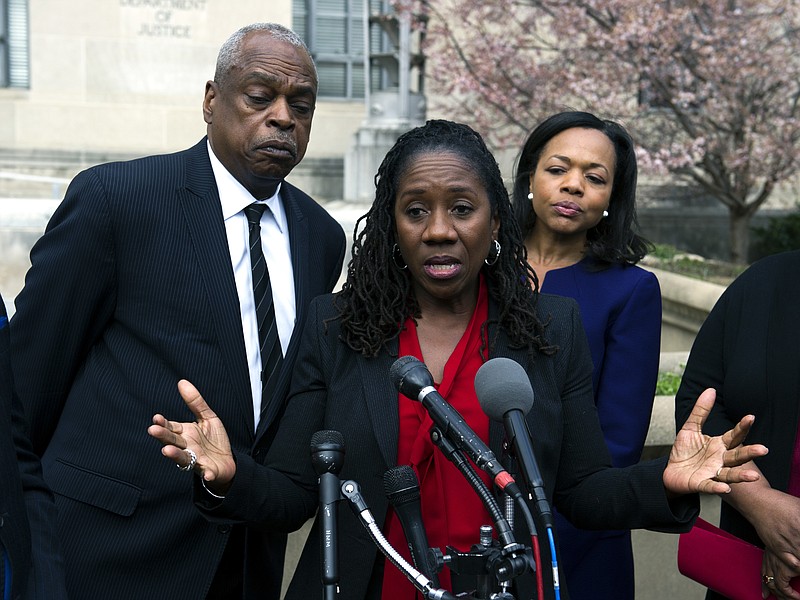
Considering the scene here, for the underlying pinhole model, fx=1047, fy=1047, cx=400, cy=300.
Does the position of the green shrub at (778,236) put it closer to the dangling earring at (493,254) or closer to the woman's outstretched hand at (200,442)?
the dangling earring at (493,254)

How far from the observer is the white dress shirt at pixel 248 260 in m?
3.10

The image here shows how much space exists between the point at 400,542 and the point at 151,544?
0.81m

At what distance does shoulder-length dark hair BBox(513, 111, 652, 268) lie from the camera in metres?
3.82

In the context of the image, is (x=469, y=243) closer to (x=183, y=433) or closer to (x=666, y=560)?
(x=183, y=433)

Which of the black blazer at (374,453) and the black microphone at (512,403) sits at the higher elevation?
the black microphone at (512,403)

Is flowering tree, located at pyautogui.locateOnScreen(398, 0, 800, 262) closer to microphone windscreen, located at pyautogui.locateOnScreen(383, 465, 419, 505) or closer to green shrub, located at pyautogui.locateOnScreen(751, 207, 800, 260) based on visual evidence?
green shrub, located at pyautogui.locateOnScreen(751, 207, 800, 260)

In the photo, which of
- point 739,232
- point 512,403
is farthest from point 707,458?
point 739,232

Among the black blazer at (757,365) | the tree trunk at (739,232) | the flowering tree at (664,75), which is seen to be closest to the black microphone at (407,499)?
the black blazer at (757,365)

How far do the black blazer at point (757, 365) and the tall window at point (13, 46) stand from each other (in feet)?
44.2

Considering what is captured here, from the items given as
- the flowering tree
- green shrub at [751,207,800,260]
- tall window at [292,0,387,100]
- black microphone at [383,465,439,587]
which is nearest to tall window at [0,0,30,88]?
tall window at [292,0,387,100]

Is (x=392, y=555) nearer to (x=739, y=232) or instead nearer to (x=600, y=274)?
(x=600, y=274)

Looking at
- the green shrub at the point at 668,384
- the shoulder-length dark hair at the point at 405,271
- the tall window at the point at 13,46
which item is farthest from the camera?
the tall window at the point at 13,46

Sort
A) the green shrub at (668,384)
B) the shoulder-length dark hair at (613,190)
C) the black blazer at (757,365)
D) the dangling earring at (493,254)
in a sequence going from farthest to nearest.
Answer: the green shrub at (668,384) → the shoulder-length dark hair at (613,190) → the black blazer at (757,365) → the dangling earring at (493,254)

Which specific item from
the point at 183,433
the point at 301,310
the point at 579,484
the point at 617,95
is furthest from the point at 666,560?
the point at 617,95
